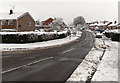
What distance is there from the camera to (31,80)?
9367 millimetres

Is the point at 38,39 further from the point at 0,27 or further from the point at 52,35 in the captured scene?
the point at 0,27

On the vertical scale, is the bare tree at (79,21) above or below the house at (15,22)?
above

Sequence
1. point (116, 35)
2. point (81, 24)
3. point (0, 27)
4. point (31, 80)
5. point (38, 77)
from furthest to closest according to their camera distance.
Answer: point (81, 24), point (0, 27), point (116, 35), point (38, 77), point (31, 80)

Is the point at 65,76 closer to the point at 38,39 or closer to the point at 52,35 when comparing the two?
the point at 38,39

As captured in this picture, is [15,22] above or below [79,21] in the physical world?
below

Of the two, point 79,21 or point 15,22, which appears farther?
point 79,21

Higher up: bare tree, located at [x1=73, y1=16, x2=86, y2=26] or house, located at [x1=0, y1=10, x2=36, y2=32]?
bare tree, located at [x1=73, y1=16, x2=86, y2=26]

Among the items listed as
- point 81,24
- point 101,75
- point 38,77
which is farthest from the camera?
point 81,24

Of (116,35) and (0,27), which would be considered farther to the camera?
(0,27)

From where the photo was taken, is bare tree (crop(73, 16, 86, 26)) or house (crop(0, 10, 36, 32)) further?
bare tree (crop(73, 16, 86, 26))

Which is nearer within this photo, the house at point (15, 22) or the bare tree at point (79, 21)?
the house at point (15, 22)

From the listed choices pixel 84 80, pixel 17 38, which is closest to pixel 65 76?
pixel 84 80

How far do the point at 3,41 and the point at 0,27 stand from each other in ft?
84.4

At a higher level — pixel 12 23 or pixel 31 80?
pixel 12 23
